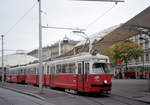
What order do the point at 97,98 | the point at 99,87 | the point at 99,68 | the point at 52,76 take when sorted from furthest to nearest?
Answer: the point at 52,76
the point at 99,68
the point at 99,87
the point at 97,98

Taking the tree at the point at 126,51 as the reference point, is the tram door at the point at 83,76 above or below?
below

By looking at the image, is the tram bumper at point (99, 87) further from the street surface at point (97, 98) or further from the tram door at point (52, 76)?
the tram door at point (52, 76)

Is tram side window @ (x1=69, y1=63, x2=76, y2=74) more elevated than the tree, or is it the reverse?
the tree

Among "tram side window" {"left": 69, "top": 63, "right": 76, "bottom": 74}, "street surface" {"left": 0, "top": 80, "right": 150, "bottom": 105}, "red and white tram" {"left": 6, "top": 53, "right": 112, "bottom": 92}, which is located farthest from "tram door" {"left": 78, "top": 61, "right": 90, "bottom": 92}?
"tram side window" {"left": 69, "top": 63, "right": 76, "bottom": 74}

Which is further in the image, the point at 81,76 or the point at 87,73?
the point at 81,76

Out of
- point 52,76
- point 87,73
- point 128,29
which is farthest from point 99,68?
point 128,29

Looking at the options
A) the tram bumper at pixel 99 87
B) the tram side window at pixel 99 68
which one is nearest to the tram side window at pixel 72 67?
the tram side window at pixel 99 68

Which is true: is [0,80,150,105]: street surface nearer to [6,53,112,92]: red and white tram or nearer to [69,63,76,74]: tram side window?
[6,53,112,92]: red and white tram

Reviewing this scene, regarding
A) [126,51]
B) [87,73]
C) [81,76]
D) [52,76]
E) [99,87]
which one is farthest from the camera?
[126,51]

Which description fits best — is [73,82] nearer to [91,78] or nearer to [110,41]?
[91,78]

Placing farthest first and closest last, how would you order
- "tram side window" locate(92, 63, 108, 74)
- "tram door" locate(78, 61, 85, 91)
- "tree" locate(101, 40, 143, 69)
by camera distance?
"tree" locate(101, 40, 143, 69)
"tram door" locate(78, 61, 85, 91)
"tram side window" locate(92, 63, 108, 74)

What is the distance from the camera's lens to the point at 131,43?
177 feet

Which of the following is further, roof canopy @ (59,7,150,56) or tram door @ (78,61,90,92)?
roof canopy @ (59,7,150,56)

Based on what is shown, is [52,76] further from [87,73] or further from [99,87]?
[99,87]
